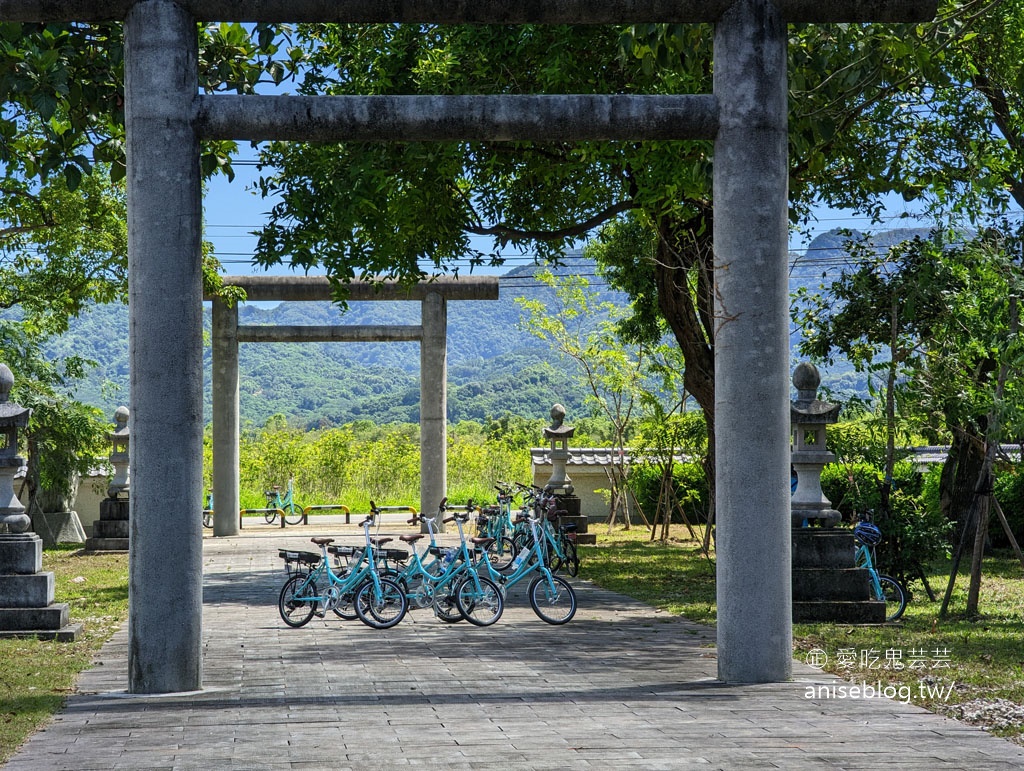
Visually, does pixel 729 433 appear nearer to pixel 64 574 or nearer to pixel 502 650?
pixel 502 650

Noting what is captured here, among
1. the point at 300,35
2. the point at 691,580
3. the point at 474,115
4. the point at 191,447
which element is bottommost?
the point at 691,580

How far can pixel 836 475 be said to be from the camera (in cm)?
2022

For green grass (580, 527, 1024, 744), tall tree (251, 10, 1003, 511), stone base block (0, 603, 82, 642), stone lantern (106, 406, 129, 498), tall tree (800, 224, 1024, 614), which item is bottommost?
green grass (580, 527, 1024, 744)

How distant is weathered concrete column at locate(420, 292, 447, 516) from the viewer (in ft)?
65.0

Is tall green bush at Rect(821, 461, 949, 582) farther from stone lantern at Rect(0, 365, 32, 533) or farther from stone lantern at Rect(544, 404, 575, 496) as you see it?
stone lantern at Rect(544, 404, 575, 496)

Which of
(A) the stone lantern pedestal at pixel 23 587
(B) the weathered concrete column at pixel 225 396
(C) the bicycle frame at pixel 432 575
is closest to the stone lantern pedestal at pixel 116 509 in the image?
(B) the weathered concrete column at pixel 225 396

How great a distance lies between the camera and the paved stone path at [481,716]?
479cm

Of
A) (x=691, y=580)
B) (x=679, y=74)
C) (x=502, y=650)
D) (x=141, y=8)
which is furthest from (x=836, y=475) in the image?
(x=141, y=8)

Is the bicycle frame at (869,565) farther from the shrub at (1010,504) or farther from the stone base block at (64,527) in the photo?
the stone base block at (64,527)

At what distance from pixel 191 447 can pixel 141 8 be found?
2.32 metres

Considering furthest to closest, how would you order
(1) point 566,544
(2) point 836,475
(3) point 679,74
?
(2) point 836,475 < (1) point 566,544 < (3) point 679,74

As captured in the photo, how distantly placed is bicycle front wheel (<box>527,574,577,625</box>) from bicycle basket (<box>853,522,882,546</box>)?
2.51 metres

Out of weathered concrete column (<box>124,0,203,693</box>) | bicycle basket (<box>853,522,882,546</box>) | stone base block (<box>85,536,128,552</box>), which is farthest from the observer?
stone base block (<box>85,536,128,552</box>)

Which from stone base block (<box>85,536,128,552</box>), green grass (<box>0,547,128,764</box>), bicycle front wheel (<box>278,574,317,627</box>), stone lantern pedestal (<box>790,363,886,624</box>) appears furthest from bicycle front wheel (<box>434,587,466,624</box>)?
stone base block (<box>85,536,128,552</box>)
